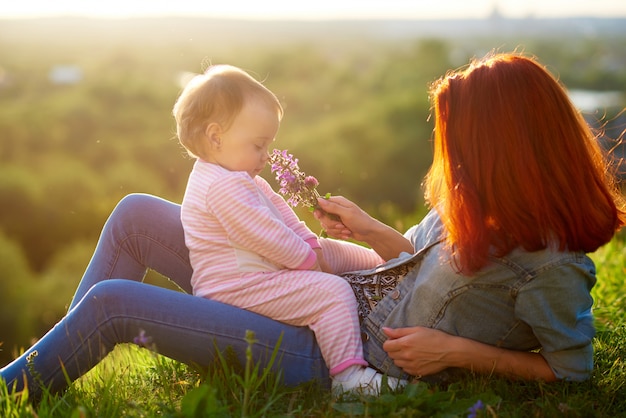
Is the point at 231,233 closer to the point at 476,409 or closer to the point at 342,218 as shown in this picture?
the point at 342,218

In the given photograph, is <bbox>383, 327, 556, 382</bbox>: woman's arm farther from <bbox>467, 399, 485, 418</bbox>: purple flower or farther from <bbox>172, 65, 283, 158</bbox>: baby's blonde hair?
<bbox>172, 65, 283, 158</bbox>: baby's blonde hair

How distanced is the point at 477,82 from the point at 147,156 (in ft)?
69.9

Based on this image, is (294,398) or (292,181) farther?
(292,181)

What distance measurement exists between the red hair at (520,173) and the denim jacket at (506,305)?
6 centimetres

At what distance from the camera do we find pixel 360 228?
273 cm

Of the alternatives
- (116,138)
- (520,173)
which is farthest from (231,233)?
(116,138)

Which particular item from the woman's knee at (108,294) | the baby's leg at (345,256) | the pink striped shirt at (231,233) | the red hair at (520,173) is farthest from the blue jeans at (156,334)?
the red hair at (520,173)

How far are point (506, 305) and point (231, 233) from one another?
0.92m

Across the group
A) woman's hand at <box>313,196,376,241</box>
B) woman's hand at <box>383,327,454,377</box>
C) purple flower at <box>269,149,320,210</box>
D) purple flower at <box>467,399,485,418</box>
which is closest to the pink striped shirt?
purple flower at <box>269,149,320,210</box>

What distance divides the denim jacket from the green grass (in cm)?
12

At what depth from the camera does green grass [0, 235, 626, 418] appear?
204cm

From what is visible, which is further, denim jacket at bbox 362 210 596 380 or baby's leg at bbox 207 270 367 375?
baby's leg at bbox 207 270 367 375

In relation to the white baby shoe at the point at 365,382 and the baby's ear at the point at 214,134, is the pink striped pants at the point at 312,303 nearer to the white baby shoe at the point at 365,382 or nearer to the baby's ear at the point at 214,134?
the white baby shoe at the point at 365,382

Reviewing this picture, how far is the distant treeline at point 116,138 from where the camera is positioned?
1777cm
